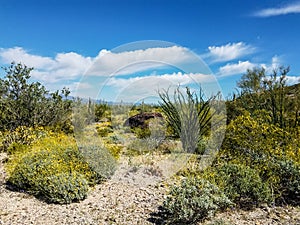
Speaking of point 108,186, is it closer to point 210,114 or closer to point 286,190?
point 286,190

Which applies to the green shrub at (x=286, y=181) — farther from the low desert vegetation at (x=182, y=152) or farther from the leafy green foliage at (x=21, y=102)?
the leafy green foliage at (x=21, y=102)

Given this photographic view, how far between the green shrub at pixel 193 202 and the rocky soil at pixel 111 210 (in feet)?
0.66

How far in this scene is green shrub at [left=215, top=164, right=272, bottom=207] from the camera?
451 centimetres

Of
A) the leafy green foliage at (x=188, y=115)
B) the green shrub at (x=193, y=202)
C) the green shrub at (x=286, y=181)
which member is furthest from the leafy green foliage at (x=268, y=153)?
the leafy green foliage at (x=188, y=115)

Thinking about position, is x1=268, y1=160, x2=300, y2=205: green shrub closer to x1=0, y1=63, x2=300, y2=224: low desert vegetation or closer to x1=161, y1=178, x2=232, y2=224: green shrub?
x1=0, y1=63, x2=300, y2=224: low desert vegetation

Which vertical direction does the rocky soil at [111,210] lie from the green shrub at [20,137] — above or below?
below

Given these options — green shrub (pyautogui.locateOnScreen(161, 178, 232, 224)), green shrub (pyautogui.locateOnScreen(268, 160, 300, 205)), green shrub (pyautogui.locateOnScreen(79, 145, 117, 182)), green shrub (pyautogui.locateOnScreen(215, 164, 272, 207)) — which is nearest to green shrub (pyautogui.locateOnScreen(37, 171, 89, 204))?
green shrub (pyautogui.locateOnScreen(79, 145, 117, 182))

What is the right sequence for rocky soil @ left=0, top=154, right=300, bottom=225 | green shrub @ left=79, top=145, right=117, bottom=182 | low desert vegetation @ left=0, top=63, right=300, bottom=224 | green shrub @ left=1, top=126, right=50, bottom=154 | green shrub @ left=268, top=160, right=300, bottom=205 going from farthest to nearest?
green shrub @ left=1, top=126, right=50, bottom=154 < green shrub @ left=79, top=145, right=117, bottom=182 < green shrub @ left=268, top=160, right=300, bottom=205 < low desert vegetation @ left=0, top=63, right=300, bottom=224 < rocky soil @ left=0, top=154, right=300, bottom=225

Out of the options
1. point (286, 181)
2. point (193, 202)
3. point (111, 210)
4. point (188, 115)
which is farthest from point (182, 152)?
point (193, 202)

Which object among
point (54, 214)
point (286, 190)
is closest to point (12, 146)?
point (54, 214)

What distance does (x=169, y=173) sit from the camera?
20.6ft

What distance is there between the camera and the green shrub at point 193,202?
3.92 m

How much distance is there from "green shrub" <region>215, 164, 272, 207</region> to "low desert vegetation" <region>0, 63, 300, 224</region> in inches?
0.6

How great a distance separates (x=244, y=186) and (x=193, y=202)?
1073 millimetres
